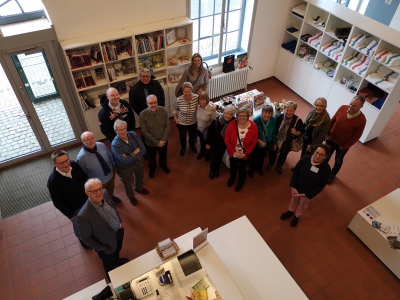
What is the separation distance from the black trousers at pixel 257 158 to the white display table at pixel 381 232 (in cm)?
167

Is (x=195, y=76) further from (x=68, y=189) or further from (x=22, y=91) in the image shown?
(x=68, y=189)

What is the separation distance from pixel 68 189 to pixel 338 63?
18.0 ft

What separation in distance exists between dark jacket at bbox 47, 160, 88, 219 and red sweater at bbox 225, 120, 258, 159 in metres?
2.09

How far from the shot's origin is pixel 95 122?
19.6 feet

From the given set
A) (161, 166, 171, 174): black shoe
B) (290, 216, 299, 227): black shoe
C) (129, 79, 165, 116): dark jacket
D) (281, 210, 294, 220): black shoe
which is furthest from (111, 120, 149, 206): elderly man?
(290, 216, 299, 227): black shoe

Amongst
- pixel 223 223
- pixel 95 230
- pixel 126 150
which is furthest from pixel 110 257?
pixel 223 223

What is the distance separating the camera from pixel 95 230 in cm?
337

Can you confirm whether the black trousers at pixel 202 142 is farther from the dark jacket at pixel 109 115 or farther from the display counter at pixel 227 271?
the display counter at pixel 227 271

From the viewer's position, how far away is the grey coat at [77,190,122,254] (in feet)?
10.6

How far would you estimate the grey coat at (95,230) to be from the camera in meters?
3.24

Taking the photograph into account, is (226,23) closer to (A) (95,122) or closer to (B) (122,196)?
(A) (95,122)

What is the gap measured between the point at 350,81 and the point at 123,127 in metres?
Answer: 4.71

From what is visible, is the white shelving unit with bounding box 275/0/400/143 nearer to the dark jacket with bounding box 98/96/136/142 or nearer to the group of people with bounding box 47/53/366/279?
the group of people with bounding box 47/53/366/279

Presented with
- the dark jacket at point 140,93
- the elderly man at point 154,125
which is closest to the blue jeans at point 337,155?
the elderly man at point 154,125
